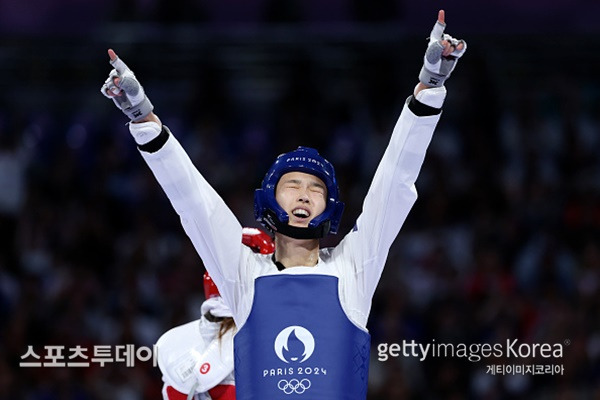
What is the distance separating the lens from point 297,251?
5.48 metres

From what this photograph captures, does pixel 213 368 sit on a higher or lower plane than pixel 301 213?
lower

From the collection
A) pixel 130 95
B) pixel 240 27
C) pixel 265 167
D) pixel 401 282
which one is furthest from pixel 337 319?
pixel 240 27

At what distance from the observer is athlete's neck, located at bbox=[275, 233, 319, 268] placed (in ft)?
17.9

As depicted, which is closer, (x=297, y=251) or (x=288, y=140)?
(x=297, y=251)

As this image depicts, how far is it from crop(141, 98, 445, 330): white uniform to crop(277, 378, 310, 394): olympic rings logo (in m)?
0.36

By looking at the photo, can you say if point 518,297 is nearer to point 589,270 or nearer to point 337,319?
point 589,270

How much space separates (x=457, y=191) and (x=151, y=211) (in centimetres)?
281

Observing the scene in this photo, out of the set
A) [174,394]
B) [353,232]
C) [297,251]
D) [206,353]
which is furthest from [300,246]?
[174,394]

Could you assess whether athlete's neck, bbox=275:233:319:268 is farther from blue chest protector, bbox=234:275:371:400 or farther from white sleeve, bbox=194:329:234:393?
white sleeve, bbox=194:329:234:393

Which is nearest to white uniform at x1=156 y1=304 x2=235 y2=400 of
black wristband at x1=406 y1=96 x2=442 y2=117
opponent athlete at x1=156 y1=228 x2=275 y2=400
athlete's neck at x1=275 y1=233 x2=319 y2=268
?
opponent athlete at x1=156 y1=228 x2=275 y2=400

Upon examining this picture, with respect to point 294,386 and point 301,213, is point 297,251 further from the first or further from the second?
point 294,386

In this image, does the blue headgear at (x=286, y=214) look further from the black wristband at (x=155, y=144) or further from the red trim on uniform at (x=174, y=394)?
the red trim on uniform at (x=174, y=394)

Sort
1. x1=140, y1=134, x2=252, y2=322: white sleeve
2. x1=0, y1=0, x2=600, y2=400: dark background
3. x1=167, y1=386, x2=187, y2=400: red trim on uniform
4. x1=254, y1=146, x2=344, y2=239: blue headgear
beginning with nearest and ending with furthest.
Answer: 1. x1=140, y1=134, x2=252, y2=322: white sleeve
2. x1=254, y1=146, x2=344, y2=239: blue headgear
3. x1=167, y1=386, x2=187, y2=400: red trim on uniform
4. x1=0, y1=0, x2=600, y2=400: dark background

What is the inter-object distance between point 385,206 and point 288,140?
582 centimetres
